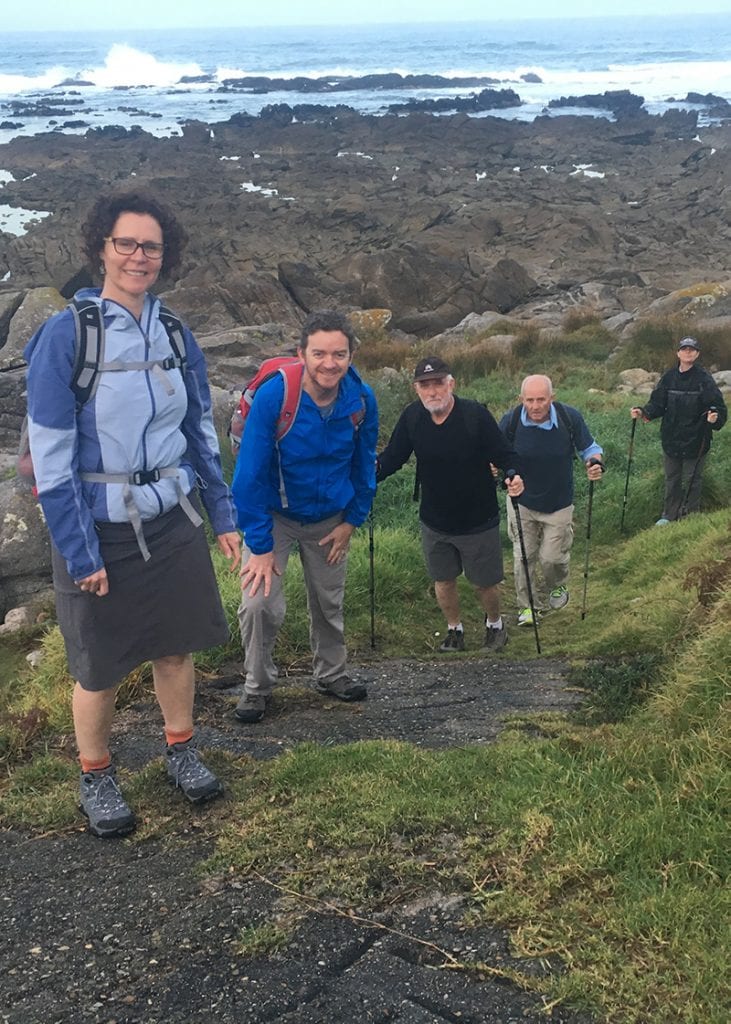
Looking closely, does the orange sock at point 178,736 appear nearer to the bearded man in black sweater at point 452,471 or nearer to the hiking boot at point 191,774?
the hiking boot at point 191,774

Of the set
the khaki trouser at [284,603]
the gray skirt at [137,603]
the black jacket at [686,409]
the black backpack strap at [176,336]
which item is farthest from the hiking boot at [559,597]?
the black backpack strap at [176,336]

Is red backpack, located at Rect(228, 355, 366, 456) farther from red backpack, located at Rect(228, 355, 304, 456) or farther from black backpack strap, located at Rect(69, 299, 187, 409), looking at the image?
black backpack strap, located at Rect(69, 299, 187, 409)

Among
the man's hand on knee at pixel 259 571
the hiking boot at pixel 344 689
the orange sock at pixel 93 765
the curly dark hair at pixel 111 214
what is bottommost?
the hiking boot at pixel 344 689

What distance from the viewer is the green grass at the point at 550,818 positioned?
8.40ft

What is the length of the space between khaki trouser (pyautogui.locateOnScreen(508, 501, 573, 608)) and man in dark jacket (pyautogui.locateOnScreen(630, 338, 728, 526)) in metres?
2.15

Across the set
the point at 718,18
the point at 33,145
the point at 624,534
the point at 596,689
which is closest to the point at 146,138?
the point at 33,145

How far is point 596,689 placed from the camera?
15.4 ft

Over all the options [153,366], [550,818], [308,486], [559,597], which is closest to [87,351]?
[153,366]

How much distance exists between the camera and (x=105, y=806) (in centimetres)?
351

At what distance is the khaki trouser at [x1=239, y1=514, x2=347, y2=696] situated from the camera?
15.0ft

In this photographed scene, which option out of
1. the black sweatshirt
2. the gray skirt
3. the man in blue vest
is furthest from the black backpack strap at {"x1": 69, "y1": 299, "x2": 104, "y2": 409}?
the man in blue vest

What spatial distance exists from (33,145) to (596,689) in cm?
5187

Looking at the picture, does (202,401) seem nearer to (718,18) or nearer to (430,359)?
(430,359)

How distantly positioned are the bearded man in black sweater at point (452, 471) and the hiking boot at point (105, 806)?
2.67 meters
